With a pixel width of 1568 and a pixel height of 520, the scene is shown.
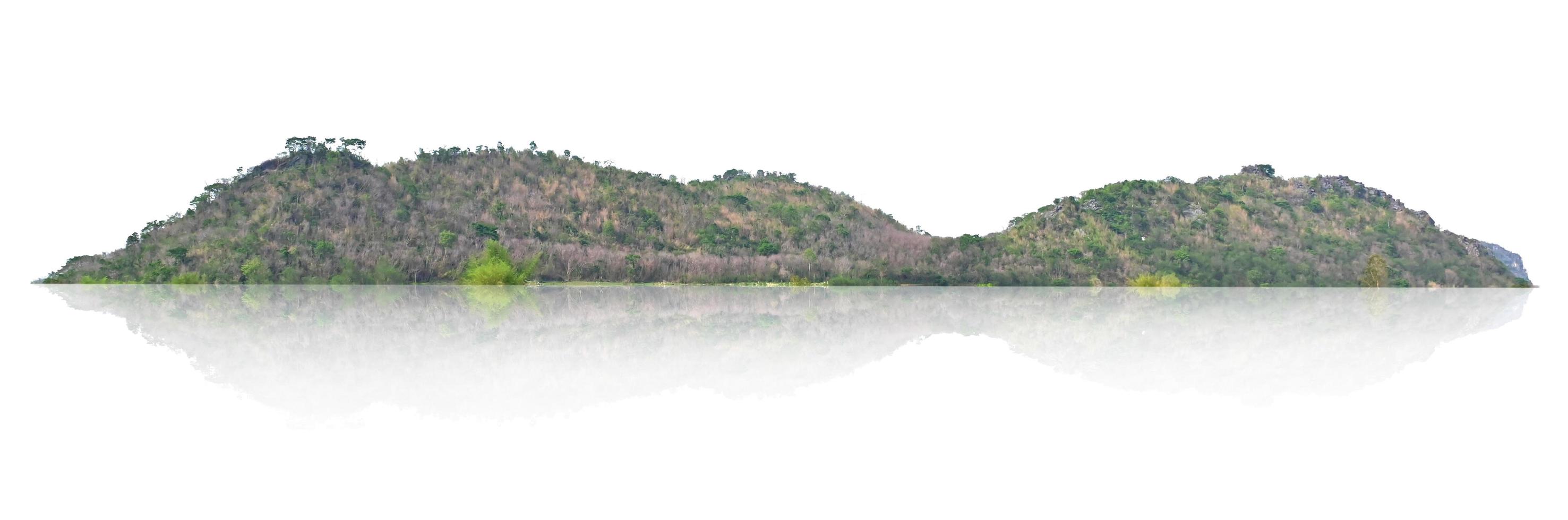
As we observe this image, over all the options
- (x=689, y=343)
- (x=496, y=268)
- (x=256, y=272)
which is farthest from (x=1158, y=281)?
(x=256, y=272)

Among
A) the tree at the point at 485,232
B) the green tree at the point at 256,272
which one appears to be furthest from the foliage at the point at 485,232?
the green tree at the point at 256,272

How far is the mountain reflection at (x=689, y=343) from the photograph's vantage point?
25.7 feet

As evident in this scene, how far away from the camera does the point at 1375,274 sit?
180ft

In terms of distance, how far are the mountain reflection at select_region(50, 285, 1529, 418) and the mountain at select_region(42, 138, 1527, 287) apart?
23.9 meters

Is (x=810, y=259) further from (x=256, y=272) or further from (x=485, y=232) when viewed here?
(x=256, y=272)

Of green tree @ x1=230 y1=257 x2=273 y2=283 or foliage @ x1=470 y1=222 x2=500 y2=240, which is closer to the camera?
green tree @ x1=230 y1=257 x2=273 y2=283

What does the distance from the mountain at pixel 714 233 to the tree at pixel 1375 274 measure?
16 centimetres

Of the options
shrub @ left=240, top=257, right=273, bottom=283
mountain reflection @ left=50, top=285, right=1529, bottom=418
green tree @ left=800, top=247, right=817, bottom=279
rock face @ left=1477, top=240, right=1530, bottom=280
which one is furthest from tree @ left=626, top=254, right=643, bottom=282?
rock face @ left=1477, top=240, right=1530, bottom=280

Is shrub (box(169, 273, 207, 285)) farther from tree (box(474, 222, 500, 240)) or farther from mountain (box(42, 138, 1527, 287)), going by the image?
tree (box(474, 222, 500, 240))

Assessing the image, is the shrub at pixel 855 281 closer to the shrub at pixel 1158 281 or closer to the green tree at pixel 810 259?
the green tree at pixel 810 259

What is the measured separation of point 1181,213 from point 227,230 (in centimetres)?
5667

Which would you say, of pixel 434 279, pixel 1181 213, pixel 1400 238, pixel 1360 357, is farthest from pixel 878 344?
pixel 1400 238

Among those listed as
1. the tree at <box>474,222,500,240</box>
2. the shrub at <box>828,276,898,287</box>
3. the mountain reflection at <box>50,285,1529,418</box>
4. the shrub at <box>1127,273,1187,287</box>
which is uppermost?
the tree at <box>474,222,500,240</box>

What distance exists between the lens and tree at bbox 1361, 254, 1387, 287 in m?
54.4
